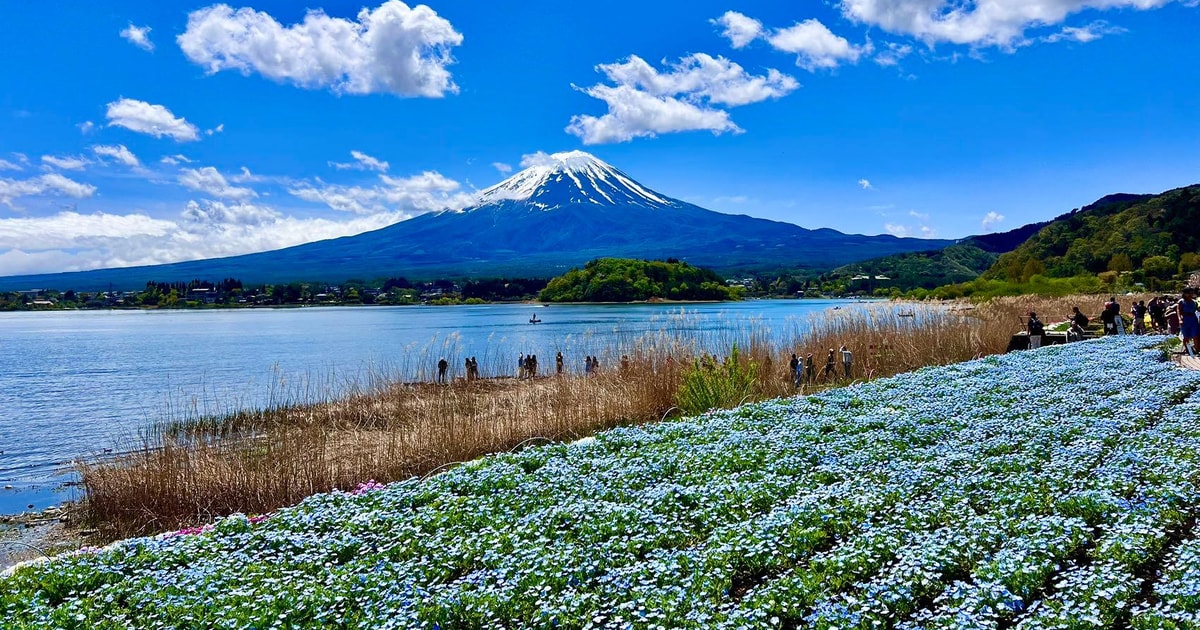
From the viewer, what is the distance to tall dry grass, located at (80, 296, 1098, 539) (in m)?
7.96

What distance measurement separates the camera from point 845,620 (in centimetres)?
350

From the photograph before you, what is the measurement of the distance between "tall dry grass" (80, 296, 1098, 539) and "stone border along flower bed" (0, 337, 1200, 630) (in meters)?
1.95

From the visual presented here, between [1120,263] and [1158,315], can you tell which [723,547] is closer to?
[1158,315]

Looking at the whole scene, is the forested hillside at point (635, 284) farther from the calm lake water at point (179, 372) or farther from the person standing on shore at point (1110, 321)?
the person standing on shore at point (1110, 321)

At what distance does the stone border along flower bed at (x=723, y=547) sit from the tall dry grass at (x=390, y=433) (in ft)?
6.38

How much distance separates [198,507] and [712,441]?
5150 millimetres

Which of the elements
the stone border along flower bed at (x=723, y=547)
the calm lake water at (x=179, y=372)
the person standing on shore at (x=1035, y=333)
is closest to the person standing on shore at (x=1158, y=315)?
the person standing on shore at (x=1035, y=333)

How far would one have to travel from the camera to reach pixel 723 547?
4367mm

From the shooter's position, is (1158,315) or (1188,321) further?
(1158,315)

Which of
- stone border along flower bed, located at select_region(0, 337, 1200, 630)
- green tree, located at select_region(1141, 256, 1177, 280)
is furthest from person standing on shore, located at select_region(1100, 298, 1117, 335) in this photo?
green tree, located at select_region(1141, 256, 1177, 280)

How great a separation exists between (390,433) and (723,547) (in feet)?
19.8

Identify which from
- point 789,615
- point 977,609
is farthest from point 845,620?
point 977,609

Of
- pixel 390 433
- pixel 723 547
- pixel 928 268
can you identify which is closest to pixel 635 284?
pixel 928 268

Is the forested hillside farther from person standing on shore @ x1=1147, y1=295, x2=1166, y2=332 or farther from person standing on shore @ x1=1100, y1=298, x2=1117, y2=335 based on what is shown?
person standing on shore @ x1=1100, y1=298, x2=1117, y2=335
